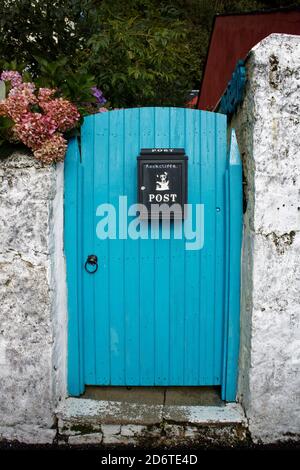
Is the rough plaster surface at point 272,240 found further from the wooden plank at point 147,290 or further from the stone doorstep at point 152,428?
the wooden plank at point 147,290

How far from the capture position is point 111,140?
116 inches

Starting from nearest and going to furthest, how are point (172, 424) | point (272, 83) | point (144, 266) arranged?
1. point (272, 83)
2. point (172, 424)
3. point (144, 266)

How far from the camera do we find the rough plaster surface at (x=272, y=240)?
2.65 meters

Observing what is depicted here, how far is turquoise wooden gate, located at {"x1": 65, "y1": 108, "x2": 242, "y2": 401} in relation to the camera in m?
2.95

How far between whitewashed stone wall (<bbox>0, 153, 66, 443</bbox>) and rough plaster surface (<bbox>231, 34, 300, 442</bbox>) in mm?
1265

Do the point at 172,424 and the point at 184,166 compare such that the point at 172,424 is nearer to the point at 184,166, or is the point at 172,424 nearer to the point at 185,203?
the point at 185,203

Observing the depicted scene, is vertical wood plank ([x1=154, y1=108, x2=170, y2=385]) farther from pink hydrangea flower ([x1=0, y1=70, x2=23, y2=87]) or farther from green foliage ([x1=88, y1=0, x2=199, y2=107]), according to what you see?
green foliage ([x1=88, y1=0, x2=199, y2=107])

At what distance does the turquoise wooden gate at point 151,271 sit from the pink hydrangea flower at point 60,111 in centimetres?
26

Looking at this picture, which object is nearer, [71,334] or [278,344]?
[278,344]

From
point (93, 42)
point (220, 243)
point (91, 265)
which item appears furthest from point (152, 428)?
point (93, 42)

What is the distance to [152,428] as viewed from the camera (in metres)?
2.83

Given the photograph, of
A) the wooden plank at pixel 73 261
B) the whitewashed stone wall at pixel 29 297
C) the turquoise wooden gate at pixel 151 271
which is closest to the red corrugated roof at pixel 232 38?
the turquoise wooden gate at pixel 151 271

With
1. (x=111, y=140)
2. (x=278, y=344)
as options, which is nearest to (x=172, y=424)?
(x=278, y=344)

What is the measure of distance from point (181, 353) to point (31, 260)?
48.6 inches
